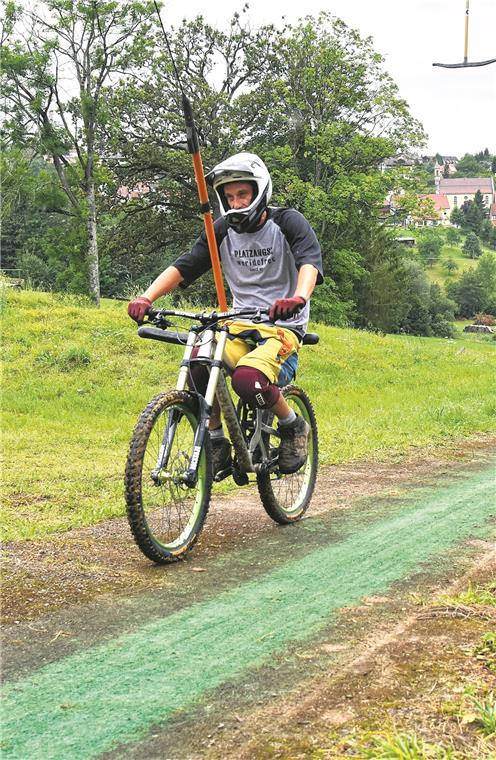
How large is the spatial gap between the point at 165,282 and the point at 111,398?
25.4 ft

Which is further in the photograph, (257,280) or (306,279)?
(257,280)

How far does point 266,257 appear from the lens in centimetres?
554

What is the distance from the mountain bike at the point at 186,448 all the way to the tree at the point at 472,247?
140m

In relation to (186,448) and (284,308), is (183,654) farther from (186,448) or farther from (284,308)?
(284,308)

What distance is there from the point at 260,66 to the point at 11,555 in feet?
133

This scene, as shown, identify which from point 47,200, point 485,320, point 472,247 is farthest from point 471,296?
point 47,200

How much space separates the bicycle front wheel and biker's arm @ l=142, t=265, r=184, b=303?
0.87 m

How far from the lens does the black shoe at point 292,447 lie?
225 inches

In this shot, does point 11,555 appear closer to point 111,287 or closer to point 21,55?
point 21,55

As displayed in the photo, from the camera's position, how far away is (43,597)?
158 inches

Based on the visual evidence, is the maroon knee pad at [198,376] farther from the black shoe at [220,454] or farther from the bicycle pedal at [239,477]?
the bicycle pedal at [239,477]

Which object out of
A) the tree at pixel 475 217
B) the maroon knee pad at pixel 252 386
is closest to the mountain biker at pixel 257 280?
the maroon knee pad at pixel 252 386

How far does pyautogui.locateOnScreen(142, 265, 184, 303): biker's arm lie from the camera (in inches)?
211

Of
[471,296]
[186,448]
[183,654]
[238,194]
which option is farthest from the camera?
[471,296]
